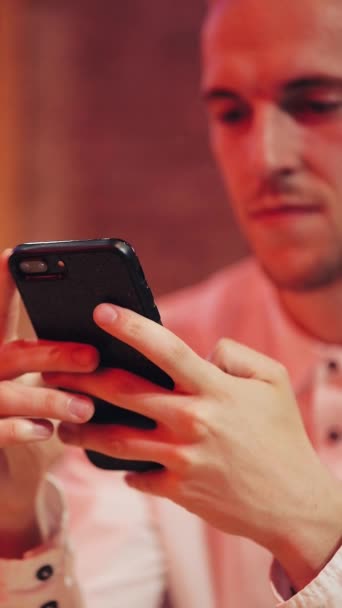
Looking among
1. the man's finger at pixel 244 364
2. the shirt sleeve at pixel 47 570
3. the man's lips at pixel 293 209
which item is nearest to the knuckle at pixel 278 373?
the man's finger at pixel 244 364

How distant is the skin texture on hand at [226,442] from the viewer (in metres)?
0.53

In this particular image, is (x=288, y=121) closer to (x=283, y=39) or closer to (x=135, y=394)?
(x=283, y=39)

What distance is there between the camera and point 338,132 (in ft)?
3.00

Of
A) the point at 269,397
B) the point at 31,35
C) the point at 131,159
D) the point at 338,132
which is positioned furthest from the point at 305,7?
the point at 31,35

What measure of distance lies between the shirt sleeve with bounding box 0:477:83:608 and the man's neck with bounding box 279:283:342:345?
457 mm

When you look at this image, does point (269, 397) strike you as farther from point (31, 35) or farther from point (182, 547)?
point (31, 35)

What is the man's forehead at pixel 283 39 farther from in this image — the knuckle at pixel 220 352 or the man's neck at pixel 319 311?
the knuckle at pixel 220 352

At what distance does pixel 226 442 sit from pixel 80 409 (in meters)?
0.12

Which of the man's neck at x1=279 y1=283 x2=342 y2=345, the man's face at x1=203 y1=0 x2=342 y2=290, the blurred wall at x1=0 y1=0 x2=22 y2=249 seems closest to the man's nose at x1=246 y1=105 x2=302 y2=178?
the man's face at x1=203 y1=0 x2=342 y2=290

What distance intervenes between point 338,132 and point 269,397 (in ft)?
1.55

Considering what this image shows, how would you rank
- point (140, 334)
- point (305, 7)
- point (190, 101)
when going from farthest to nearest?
point (190, 101) → point (305, 7) → point (140, 334)

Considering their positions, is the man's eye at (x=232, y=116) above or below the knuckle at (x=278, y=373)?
above

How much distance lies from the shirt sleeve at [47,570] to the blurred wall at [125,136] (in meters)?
0.84

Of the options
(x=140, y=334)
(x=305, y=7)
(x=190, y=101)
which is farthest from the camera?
(x=190, y=101)
